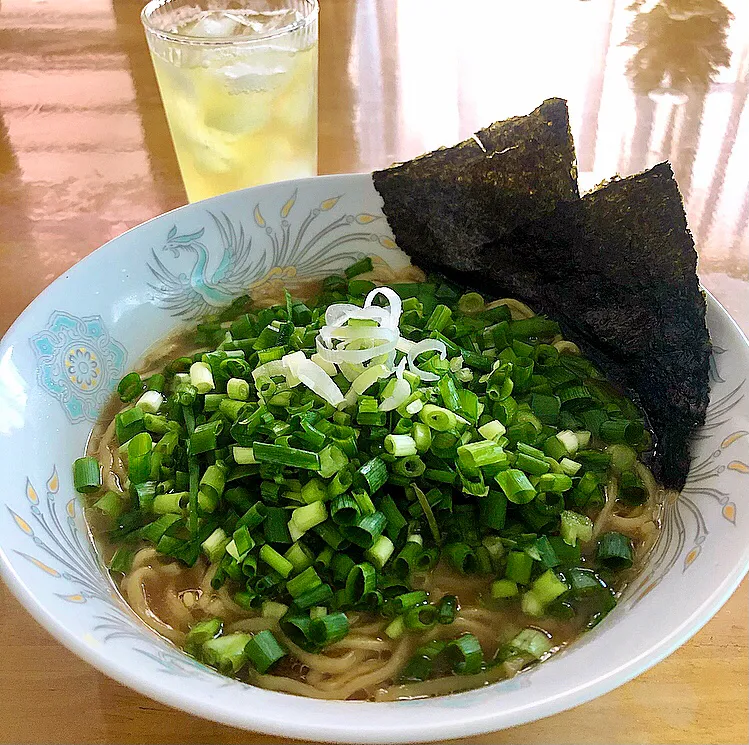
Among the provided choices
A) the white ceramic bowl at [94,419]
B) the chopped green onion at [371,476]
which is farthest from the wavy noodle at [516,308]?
the chopped green onion at [371,476]

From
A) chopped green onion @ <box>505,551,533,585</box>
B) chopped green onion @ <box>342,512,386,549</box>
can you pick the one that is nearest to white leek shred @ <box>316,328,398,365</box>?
chopped green onion @ <box>342,512,386,549</box>

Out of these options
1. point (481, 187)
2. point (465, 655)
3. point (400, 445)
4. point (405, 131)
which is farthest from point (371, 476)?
point (405, 131)

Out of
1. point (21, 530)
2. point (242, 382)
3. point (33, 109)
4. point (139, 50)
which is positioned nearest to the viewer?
point (21, 530)

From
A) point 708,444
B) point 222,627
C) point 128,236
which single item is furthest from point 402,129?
point 222,627

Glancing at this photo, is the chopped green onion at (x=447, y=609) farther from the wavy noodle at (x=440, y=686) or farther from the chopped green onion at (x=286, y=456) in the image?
the chopped green onion at (x=286, y=456)

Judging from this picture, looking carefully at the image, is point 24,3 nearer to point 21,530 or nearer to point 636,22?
point 636,22

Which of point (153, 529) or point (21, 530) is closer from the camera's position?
point (21, 530)
